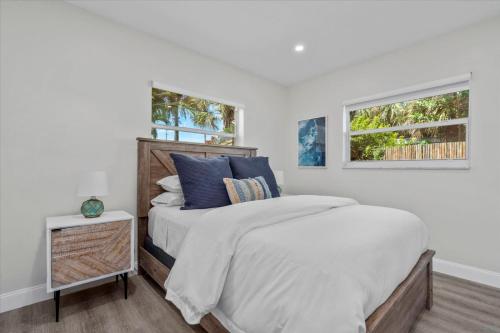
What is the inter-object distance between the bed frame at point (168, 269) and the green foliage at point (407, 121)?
1.46m

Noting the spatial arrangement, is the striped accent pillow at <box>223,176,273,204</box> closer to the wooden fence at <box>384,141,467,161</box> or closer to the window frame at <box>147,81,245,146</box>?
the window frame at <box>147,81,245,146</box>

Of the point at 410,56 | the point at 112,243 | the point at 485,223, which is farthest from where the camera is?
the point at 410,56

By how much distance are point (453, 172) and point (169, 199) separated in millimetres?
2899

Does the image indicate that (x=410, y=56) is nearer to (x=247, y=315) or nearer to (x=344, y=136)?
(x=344, y=136)

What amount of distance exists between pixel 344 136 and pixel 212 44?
214 cm

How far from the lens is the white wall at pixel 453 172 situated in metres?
2.29

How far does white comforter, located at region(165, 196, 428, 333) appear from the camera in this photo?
2.97 feet

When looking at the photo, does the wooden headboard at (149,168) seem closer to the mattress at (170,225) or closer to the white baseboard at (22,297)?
the mattress at (170,225)

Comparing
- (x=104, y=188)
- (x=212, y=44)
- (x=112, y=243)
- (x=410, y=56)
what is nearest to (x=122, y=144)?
(x=104, y=188)

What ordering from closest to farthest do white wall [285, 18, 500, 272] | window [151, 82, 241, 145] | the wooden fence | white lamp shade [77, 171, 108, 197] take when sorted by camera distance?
white lamp shade [77, 171, 108, 197] < white wall [285, 18, 500, 272] < the wooden fence < window [151, 82, 241, 145]

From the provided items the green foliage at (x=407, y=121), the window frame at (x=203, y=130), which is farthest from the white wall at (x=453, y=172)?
the window frame at (x=203, y=130)

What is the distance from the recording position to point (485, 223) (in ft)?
7.59

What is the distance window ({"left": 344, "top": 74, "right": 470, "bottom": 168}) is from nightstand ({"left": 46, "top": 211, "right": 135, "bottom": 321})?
285 cm

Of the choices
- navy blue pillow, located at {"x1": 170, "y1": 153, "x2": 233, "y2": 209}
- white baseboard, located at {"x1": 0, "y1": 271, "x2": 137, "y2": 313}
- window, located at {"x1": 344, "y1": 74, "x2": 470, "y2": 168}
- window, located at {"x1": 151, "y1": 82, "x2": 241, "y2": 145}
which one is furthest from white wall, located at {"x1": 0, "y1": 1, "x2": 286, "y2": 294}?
window, located at {"x1": 344, "y1": 74, "x2": 470, "y2": 168}
